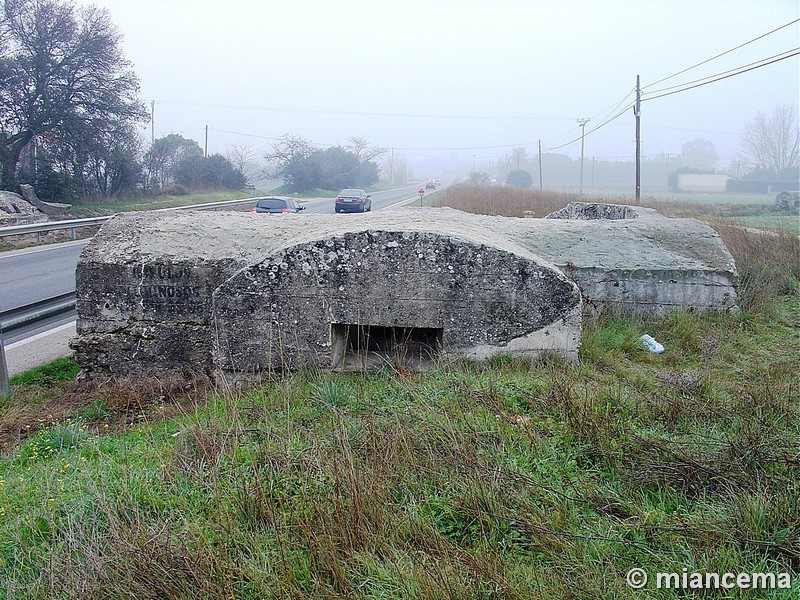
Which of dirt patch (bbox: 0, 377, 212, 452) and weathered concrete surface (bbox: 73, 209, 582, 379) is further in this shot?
weathered concrete surface (bbox: 73, 209, 582, 379)

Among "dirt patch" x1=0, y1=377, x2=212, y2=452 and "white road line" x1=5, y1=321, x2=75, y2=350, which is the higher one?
"white road line" x1=5, y1=321, x2=75, y2=350

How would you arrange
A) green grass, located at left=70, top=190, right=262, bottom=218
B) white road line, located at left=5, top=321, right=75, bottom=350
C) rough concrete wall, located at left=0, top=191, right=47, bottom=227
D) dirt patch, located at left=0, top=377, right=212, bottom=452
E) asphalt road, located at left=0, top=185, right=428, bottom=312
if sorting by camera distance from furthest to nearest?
green grass, located at left=70, top=190, right=262, bottom=218 → rough concrete wall, located at left=0, top=191, right=47, bottom=227 → asphalt road, located at left=0, top=185, right=428, bottom=312 → white road line, located at left=5, top=321, right=75, bottom=350 → dirt patch, located at left=0, top=377, right=212, bottom=452

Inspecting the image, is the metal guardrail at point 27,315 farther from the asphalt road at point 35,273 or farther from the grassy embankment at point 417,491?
the asphalt road at point 35,273

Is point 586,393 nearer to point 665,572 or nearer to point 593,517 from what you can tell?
point 593,517

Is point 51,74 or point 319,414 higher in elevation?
point 51,74

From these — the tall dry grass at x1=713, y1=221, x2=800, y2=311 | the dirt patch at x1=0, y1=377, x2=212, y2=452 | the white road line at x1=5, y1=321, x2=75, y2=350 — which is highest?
the tall dry grass at x1=713, y1=221, x2=800, y2=311

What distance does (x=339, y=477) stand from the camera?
9.16 feet

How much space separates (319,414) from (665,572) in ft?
7.39

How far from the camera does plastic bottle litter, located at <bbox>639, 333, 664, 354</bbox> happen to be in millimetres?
5700

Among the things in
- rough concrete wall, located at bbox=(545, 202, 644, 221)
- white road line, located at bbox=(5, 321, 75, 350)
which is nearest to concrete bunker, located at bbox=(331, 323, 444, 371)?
white road line, located at bbox=(5, 321, 75, 350)

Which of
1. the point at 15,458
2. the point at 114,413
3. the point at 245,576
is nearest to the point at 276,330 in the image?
the point at 114,413

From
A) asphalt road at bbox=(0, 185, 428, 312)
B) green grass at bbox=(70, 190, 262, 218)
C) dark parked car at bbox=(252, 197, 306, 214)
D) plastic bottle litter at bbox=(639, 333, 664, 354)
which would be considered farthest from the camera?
dark parked car at bbox=(252, 197, 306, 214)

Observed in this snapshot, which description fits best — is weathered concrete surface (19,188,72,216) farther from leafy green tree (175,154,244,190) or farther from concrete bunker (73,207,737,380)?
concrete bunker (73,207,737,380)

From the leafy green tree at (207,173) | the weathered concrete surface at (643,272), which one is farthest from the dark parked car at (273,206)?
the weathered concrete surface at (643,272)
